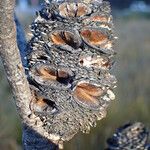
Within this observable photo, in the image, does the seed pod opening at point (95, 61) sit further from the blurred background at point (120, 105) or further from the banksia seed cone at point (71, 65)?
the blurred background at point (120, 105)

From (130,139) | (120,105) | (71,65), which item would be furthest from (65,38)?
(120,105)

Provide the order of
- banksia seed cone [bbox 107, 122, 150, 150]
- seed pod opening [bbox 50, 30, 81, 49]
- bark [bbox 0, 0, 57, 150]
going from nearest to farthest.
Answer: bark [bbox 0, 0, 57, 150] → seed pod opening [bbox 50, 30, 81, 49] → banksia seed cone [bbox 107, 122, 150, 150]

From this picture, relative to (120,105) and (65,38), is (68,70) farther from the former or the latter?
(120,105)

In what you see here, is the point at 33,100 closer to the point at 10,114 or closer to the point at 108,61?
the point at 108,61

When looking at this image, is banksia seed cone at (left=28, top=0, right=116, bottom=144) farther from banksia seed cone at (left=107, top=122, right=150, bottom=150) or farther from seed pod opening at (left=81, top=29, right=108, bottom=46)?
banksia seed cone at (left=107, top=122, right=150, bottom=150)

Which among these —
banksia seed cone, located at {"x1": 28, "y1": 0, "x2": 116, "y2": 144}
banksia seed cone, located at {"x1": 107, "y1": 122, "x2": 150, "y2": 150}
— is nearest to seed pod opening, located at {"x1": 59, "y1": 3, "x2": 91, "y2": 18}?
banksia seed cone, located at {"x1": 28, "y1": 0, "x2": 116, "y2": 144}
